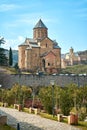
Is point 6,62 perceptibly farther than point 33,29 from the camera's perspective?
No

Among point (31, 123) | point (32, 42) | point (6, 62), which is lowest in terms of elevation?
point (31, 123)

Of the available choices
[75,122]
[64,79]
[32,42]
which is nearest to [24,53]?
[32,42]

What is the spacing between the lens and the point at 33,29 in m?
79.9

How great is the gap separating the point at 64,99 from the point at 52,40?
50703mm

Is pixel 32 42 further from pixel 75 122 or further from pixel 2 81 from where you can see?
pixel 75 122

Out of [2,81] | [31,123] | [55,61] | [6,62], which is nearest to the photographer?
[31,123]

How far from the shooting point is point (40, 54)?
75.9 meters

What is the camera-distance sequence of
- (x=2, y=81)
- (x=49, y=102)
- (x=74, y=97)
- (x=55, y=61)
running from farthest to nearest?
(x=55, y=61)
(x=2, y=81)
(x=74, y=97)
(x=49, y=102)

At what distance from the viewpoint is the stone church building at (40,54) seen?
74625 mm

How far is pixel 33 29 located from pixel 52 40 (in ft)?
17.0

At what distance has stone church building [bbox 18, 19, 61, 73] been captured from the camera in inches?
2938

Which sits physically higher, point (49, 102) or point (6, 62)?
point (6, 62)

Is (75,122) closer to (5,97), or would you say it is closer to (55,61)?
(5,97)

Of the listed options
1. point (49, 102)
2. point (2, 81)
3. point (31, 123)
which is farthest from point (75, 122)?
point (2, 81)
